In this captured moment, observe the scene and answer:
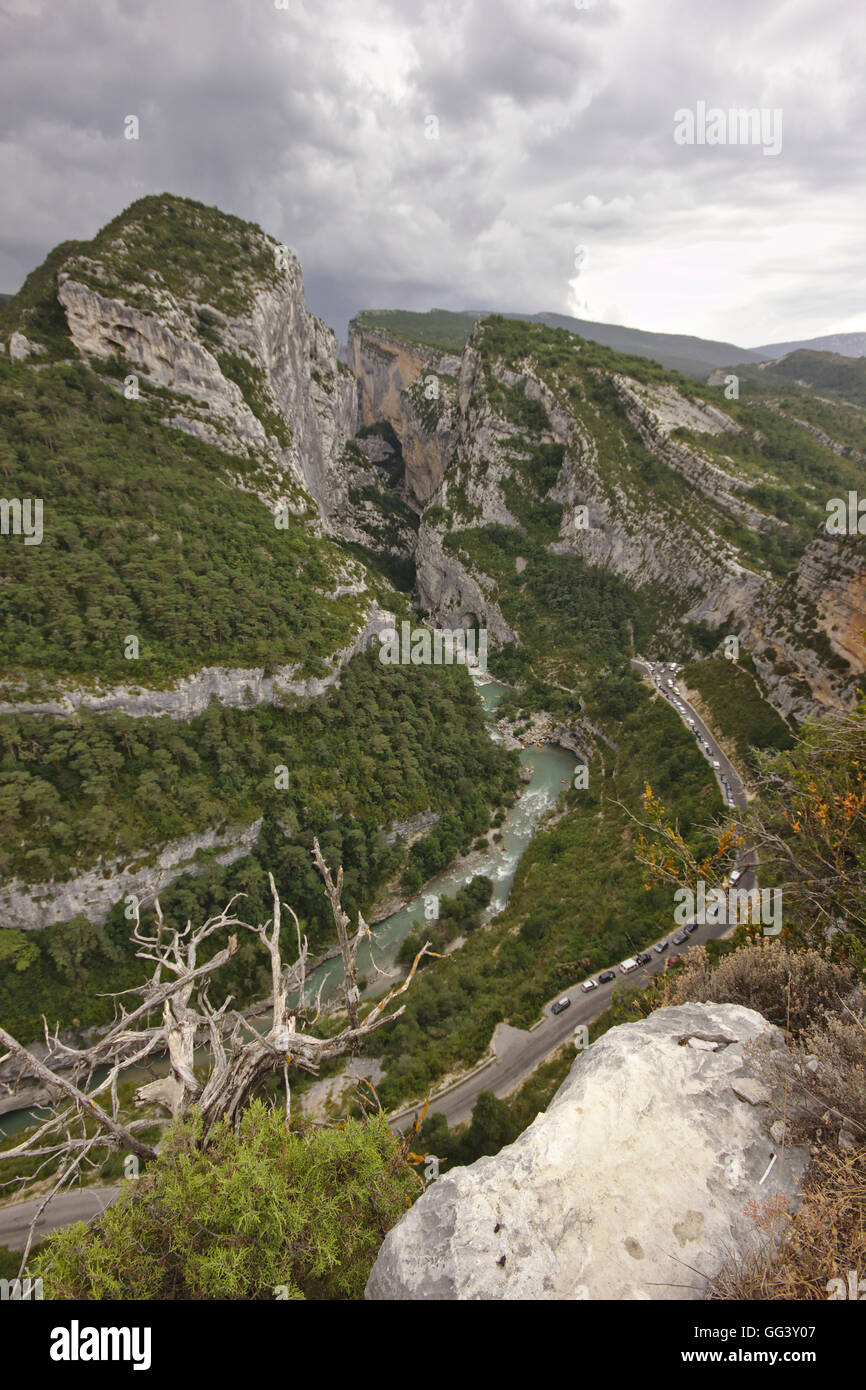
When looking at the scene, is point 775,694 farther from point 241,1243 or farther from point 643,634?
point 241,1243

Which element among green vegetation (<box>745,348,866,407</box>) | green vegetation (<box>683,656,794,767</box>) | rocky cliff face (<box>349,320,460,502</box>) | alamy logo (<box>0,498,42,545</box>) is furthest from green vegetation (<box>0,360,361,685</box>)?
green vegetation (<box>745,348,866,407</box>)

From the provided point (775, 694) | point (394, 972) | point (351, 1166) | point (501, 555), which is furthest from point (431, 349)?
point (351, 1166)

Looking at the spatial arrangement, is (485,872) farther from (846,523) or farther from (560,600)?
(560,600)

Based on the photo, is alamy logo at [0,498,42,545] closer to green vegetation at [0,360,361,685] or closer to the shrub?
green vegetation at [0,360,361,685]

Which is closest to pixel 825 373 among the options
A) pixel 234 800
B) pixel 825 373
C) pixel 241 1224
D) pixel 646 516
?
pixel 825 373

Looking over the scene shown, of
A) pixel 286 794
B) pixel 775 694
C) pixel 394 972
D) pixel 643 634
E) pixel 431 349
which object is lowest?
pixel 394 972
